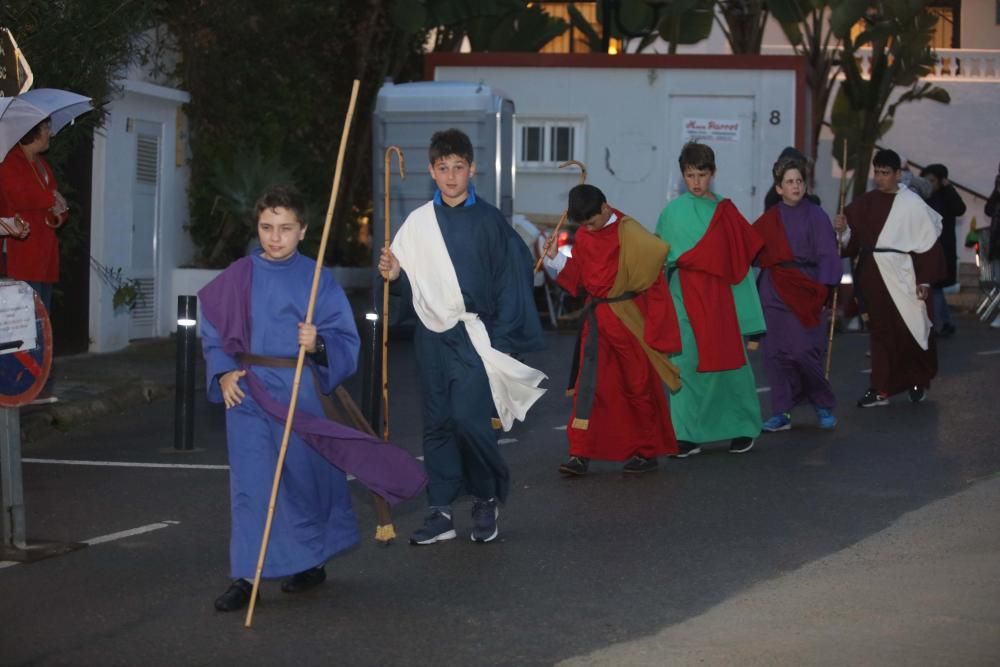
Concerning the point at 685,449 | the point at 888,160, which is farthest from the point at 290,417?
the point at 888,160

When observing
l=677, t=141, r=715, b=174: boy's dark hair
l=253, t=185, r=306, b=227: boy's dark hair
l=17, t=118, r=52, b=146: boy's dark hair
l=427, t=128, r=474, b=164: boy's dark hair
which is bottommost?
l=253, t=185, r=306, b=227: boy's dark hair

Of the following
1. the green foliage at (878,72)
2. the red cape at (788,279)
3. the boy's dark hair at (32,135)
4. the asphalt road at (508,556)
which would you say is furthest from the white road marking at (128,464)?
the green foliage at (878,72)

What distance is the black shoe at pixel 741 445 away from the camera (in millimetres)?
11203

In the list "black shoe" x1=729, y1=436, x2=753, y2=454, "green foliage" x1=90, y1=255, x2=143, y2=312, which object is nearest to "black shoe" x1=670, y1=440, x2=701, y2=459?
"black shoe" x1=729, y1=436, x2=753, y2=454

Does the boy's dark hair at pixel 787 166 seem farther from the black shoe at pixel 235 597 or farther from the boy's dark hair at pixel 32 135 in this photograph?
the black shoe at pixel 235 597

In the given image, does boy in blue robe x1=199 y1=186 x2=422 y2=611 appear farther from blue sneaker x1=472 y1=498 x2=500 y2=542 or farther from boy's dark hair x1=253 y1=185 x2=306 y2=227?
blue sneaker x1=472 y1=498 x2=500 y2=542

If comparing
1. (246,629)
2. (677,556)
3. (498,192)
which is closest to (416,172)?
(498,192)

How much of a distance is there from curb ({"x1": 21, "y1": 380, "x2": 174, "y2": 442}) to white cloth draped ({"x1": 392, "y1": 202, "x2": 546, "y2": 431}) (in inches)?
180

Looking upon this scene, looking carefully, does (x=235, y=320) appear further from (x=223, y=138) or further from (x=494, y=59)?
(x=494, y=59)

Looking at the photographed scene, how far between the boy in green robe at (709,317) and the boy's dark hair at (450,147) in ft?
10.2

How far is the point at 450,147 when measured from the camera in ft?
26.3

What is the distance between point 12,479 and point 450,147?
246 centimetres

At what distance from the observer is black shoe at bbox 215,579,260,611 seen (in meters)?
6.70

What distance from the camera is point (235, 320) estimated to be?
269 inches
